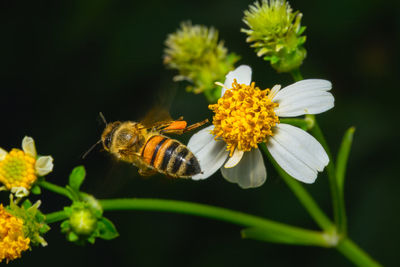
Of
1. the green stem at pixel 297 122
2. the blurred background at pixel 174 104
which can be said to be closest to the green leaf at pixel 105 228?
the green stem at pixel 297 122

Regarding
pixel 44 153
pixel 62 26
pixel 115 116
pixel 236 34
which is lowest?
pixel 44 153

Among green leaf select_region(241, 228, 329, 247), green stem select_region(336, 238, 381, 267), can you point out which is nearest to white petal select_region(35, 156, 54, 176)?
green leaf select_region(241, 228, 329, 247)

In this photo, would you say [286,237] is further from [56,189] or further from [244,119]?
[56,189]

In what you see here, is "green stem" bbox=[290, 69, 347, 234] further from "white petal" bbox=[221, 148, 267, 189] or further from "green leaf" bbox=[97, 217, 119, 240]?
"green leaf" bbox=[97, 217, 119, 240]

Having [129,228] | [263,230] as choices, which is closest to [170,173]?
[263,230]

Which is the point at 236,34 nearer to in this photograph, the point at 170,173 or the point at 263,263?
the point at 263,263

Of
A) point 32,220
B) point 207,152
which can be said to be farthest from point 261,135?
point 32,220
